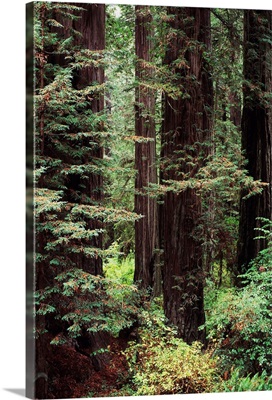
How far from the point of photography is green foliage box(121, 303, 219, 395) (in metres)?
8.30

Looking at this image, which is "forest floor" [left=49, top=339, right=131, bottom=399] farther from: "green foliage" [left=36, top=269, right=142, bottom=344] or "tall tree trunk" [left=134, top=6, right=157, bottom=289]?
"tall tree trunk" [left=134, top=6, right=157, bottom=289]

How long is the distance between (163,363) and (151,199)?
161cm

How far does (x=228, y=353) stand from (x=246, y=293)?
633 mm

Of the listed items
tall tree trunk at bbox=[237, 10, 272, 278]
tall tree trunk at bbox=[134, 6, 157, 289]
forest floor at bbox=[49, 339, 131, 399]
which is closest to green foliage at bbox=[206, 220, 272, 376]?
tall tree trunk at bbox=[237, 10, 272, 278]

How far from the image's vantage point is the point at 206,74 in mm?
8711

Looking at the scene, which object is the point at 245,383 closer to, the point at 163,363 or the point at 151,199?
the point at 163,363

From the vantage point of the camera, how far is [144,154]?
8.50 metres

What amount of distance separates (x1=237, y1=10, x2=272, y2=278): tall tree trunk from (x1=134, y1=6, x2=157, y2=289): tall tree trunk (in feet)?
3.34

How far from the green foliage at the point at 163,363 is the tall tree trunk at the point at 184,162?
5.7 inches

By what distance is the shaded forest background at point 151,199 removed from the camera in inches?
313

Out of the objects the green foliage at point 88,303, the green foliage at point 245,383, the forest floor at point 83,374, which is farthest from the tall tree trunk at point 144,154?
the green foliage at point 245,383

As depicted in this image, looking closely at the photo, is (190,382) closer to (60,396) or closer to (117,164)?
(60,396)

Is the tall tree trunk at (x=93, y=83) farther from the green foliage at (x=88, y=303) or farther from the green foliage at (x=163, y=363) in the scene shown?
the green foliage at (x=163, y=363)

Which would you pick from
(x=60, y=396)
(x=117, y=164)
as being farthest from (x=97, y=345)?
(x=117, y=164)
